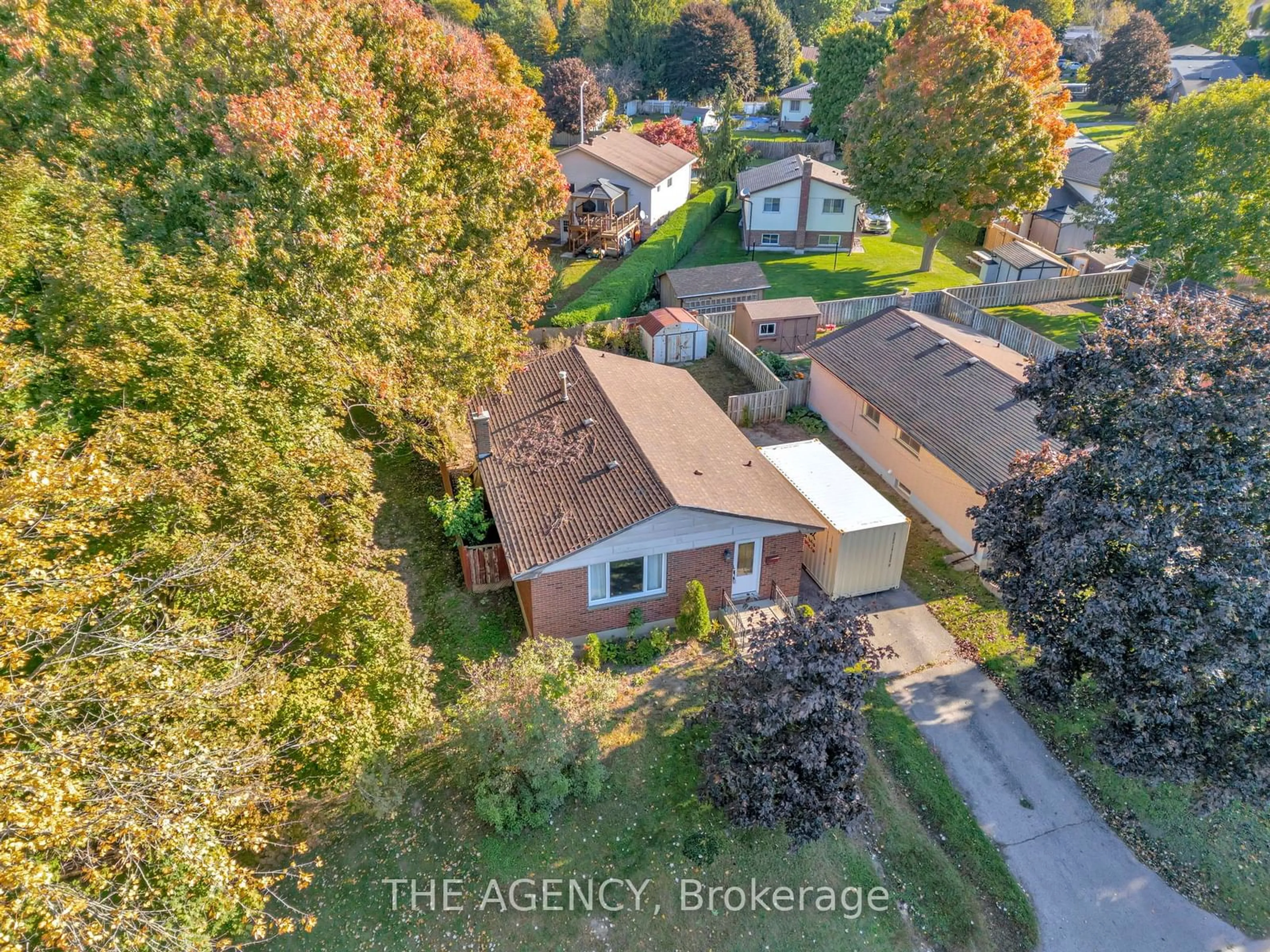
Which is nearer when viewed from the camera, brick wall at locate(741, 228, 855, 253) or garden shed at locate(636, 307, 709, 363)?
garden shed at locate(636, 307, 709, 363)

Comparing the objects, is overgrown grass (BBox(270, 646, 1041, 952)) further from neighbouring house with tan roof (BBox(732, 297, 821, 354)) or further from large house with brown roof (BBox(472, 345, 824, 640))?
neighbouring house with tan roof (BBox(732, 297, 821, 354))

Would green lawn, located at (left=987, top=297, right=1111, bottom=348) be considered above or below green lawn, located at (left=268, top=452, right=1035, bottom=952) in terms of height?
above

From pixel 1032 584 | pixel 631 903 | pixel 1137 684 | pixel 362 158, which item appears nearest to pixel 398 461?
pixel 362 158

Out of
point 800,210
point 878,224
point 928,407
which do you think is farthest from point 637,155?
point 928,407

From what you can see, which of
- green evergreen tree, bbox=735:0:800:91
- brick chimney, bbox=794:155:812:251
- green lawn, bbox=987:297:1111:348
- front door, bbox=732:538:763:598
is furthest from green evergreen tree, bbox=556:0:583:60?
front door, bbox=732:538:763:598

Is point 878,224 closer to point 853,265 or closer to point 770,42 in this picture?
point 853,265

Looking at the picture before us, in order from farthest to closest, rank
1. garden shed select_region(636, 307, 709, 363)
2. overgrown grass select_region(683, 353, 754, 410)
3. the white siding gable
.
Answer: the white siding gable < garden shed select_region(636, 307, 709, 363) < overgrown grass select_region(683, 353, 754, 410)

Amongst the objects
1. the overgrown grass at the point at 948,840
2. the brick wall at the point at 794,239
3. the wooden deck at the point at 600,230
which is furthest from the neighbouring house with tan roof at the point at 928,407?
the wooden deck at the point at 600,230

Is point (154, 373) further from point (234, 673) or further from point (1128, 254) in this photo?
point (1128, 254)
